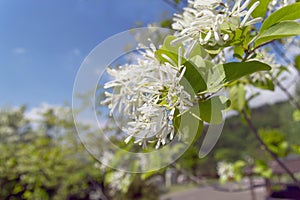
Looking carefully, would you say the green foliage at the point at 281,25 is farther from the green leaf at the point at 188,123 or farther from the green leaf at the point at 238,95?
the green leaf at the point at 238,95

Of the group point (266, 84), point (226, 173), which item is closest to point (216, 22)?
point (266, 84)

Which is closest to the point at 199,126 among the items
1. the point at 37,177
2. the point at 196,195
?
the point at 37,177

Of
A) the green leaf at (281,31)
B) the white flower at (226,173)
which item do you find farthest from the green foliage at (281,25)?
the white flower at (226,173)

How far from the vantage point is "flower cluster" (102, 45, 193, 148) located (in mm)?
190

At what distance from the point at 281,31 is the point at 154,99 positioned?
11 cm

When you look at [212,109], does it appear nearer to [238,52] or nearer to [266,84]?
[238,52]

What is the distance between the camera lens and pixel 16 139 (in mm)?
2625

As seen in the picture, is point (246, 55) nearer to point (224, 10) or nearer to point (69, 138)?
point (224, 10)

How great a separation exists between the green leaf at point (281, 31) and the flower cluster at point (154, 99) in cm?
7

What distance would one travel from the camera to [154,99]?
7.7 inches

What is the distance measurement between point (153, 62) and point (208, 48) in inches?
1.7

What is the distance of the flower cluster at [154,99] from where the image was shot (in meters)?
0.19

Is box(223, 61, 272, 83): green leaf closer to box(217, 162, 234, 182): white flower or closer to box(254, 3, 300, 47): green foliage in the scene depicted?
box(254, 3, 300, 47): green foliage

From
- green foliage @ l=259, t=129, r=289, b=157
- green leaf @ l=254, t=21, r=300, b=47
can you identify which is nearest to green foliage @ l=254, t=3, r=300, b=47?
green leaf @ l=254, t=21, r=300, b=47
